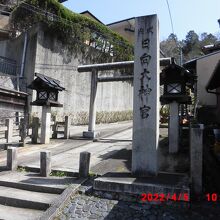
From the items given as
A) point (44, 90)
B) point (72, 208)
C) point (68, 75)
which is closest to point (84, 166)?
point (72, 208)

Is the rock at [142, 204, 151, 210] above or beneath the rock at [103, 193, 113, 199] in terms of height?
beneath

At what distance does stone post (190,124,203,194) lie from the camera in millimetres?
6324

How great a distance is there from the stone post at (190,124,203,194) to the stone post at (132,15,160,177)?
950 mm

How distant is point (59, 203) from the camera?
607 cm

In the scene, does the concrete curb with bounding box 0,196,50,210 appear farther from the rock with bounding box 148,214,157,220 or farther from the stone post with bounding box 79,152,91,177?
the rock with bounding box 148,214,157,220

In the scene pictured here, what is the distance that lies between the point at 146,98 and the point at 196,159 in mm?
1963

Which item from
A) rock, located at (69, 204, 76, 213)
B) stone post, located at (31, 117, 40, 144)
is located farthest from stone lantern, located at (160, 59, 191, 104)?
stone post, located at (31, 117, 40, 144)

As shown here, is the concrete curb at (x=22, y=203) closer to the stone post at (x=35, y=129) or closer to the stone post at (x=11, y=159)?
the stone post at (x=11, y=159)

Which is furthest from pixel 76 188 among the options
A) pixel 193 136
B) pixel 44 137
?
pixel 44 137

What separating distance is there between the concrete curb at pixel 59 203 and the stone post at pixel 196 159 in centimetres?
273

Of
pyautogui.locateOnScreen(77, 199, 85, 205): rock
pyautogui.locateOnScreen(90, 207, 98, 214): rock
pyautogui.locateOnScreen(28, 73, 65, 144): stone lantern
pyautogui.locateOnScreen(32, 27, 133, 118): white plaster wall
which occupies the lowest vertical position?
pyautogui.locateOnScreen(90, 207, 98, 214): rock

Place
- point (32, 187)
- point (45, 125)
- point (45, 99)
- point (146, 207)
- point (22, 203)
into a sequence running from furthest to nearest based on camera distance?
1. point (45, 99)
2. point (45, 125)
3. point (32, 187)
4. point (22, 203)
5. point (146, 207)

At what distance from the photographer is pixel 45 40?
20.5m

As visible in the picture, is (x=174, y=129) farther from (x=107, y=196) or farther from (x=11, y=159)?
(x=11, y=159)
